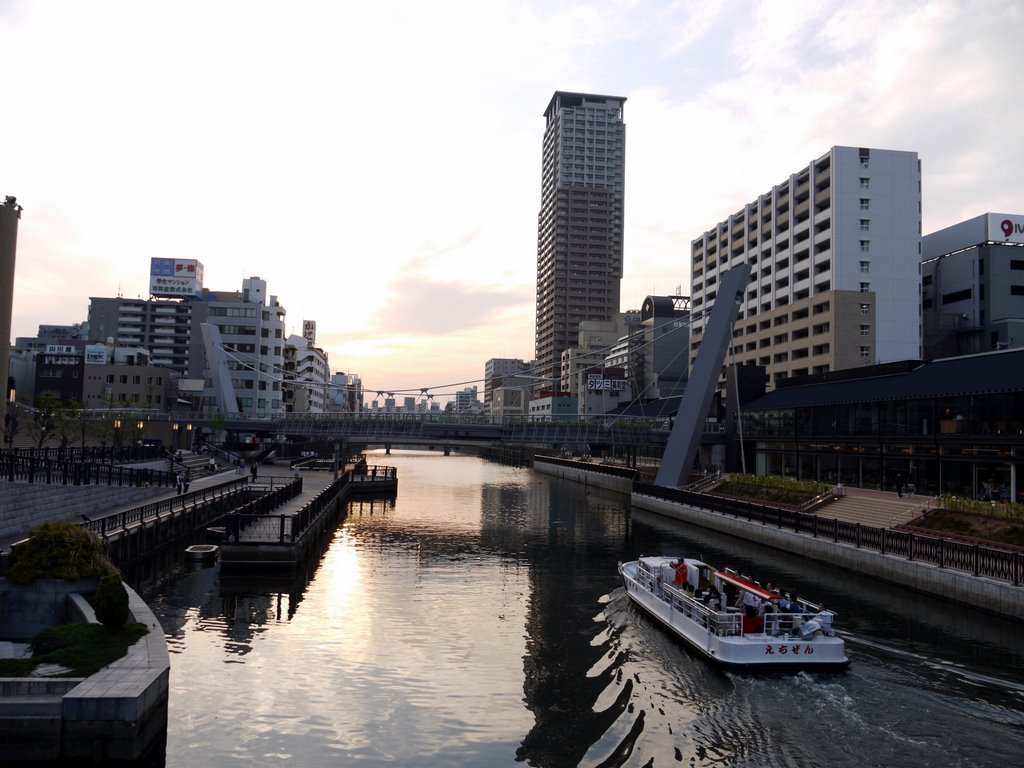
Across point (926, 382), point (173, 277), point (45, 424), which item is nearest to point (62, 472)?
point (45, 424)

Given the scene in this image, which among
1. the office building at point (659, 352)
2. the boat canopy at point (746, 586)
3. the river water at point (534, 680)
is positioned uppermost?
the office building at point (659, 352)

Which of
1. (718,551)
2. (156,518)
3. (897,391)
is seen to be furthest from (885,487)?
(156,518)

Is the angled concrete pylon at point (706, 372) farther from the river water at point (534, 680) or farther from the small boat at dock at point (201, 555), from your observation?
the small boat at dock at point (201, 555)

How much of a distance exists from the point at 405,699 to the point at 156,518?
975 inches

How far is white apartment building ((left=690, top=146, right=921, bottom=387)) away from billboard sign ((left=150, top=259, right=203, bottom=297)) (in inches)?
4362

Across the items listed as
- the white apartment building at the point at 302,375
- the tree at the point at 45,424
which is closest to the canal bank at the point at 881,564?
the tree at the point at 45,424

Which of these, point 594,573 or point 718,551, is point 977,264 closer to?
point 718,551

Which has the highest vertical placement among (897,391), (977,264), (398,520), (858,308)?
(977,264)

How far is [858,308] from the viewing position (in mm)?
94125

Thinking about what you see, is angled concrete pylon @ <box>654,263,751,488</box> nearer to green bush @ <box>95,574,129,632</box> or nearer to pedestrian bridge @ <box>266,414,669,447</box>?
pedestrian bridge @ <box>266,414,669,447</box>

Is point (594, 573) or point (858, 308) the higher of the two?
point (858, 308)

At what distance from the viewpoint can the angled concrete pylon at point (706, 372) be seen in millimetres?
61250

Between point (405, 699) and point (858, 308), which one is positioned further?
point (858, 308)

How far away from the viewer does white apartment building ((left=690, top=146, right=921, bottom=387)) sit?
94.2 m
